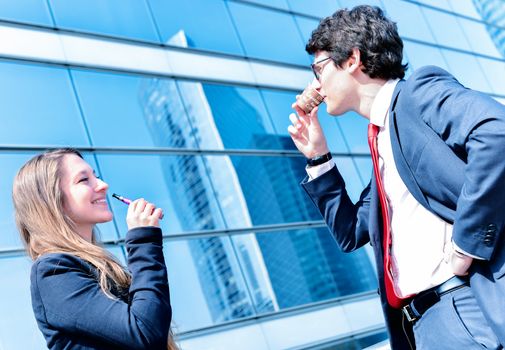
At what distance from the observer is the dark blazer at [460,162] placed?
6.04ft

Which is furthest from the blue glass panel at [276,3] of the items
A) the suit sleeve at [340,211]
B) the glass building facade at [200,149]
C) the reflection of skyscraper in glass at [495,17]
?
the suit sleeve at [340,211]

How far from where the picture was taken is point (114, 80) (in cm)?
866

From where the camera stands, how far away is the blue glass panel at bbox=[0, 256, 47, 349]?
245 inches

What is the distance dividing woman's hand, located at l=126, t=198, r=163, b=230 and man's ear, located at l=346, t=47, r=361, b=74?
0.90m

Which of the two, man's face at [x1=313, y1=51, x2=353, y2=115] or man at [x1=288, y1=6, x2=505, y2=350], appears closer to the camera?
man at [x1=288, y1=6, x2=505, y2=350]

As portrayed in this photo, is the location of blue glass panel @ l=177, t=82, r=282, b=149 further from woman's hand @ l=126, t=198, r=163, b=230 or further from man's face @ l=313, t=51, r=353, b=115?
woman's hand @ l=126, t=198, r=163, b=230

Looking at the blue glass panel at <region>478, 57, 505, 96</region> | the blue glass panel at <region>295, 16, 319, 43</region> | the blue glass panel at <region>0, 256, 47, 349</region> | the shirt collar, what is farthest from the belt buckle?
the blue glass panel at <region>478, 57, 505, 96</region>

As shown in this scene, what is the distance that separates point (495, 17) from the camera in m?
18.2

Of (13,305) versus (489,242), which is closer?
(489,242)

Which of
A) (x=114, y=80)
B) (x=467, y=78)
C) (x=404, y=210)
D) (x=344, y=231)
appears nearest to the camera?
(x=404, y=210)

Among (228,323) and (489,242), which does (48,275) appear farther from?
(228,323)

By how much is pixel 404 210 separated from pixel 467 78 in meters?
14.1

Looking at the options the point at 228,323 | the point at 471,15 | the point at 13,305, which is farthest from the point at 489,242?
the point at 471,15

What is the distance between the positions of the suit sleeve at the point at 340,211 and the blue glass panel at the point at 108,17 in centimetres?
662
